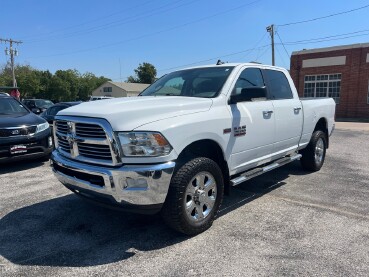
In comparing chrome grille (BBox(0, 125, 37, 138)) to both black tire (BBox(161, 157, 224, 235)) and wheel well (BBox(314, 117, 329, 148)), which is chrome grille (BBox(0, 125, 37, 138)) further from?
wheel well (BBox(314, 117, 329, 148))

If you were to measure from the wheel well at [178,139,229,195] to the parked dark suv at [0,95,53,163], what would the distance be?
461 centimetres

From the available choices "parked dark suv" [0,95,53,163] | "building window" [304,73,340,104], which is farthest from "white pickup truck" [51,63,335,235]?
"building window" [304,73,340,104]

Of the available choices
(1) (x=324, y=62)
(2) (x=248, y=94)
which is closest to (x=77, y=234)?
(2) (x=248, y=94)

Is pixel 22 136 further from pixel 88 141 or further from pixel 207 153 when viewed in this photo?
pixel 207 153

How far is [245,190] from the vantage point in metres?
5.61

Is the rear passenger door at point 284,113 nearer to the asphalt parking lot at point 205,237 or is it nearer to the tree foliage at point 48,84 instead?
the asphalt parking lot at point 205,237

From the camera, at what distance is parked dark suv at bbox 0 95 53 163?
22.4 ft

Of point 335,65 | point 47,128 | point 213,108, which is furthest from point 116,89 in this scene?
point 213,108

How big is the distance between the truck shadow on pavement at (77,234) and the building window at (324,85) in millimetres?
21133

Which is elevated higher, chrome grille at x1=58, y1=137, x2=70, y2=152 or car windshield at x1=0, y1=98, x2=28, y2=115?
car windshield at x1=0, y1=98, x2=28, y2=115

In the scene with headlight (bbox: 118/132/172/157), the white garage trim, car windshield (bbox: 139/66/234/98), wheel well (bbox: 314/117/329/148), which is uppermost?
the white garage trim

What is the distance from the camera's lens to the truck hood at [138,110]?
339cm

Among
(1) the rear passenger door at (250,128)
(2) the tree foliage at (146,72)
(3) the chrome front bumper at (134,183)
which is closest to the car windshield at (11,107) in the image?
(3) the chrome front bumper at (134,183)

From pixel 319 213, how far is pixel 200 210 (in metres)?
1.77
